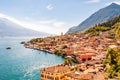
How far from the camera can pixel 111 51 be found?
36469mm

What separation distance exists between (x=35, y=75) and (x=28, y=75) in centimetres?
143

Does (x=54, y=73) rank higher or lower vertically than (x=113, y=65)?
lower

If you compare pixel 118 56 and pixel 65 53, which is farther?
pixel 65 53

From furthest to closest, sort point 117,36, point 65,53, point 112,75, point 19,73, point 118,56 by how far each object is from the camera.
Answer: point 117,36 → point 65,53 → point 19,73 → point 118,56 → point 112,75

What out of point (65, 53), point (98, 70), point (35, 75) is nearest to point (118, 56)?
point (98, 70)

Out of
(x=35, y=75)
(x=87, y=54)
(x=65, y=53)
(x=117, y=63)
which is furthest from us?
(x=65, y=53)

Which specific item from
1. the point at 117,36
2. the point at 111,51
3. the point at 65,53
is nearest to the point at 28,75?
the point at 111,51

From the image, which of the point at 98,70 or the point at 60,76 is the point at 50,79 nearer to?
the point at 60,76

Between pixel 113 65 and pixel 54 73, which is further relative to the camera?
pixel 113 65

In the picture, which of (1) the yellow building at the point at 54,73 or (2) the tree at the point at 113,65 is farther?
(1) the yellow building at the point at 54,73

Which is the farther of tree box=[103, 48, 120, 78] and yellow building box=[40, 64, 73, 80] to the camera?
yellow building box=[40, 64, 73, 80]

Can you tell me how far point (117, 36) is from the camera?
82.8 m

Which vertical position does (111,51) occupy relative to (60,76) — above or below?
above

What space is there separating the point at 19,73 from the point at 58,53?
3067 centimetres
